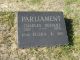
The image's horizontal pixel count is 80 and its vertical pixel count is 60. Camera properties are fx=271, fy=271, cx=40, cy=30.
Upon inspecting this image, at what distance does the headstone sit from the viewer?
4.91 metres

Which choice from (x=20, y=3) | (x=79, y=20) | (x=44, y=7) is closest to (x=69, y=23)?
(x=79, y=20)

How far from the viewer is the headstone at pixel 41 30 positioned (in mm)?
4906

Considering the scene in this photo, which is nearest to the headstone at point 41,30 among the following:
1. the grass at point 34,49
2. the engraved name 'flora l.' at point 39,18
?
the engraved name 'flora l.' at point 39,18

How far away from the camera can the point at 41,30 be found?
5051 mm

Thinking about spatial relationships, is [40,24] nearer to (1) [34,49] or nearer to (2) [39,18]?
(2) [39,18]

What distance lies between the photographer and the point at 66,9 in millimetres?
6020

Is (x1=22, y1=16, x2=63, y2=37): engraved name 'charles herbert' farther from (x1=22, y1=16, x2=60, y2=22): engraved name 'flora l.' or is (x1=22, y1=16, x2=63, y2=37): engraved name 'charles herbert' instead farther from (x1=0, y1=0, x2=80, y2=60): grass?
(x1=0, y1=0, x2=80, y2=60): grass

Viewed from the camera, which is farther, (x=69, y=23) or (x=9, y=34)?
(x=69, y=23)

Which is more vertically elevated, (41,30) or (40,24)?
(40,24)

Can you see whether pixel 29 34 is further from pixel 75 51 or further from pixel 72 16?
pixel 72 16

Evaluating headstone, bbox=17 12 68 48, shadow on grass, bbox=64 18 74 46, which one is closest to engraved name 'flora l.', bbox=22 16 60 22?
headstone, bbox=17 12 68 48

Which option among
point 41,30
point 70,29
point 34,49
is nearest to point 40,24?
point 41,30

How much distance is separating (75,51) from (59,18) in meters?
0.72

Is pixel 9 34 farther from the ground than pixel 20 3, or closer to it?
closer to it
